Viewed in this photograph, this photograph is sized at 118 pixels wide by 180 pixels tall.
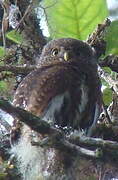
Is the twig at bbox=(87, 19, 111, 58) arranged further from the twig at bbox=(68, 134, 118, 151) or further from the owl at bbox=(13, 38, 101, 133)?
the twig at bbox=(68, 134, 118, 151)

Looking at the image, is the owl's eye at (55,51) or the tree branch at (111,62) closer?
the tree branch at (111,62)

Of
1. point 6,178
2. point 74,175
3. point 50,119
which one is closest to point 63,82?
point 50,119

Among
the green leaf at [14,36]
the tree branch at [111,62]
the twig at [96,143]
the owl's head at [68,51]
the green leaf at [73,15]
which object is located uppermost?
the green leaf at [73,15]

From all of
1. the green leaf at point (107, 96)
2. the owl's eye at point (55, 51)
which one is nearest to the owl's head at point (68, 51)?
the owl's eye at point (55, 51)

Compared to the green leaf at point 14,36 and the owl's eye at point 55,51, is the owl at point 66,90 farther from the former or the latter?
the green leaf at point 14,36

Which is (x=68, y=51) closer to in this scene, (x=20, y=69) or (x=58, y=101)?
(x=20, y=69)

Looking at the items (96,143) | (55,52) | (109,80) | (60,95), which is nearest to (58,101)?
(60,95)
